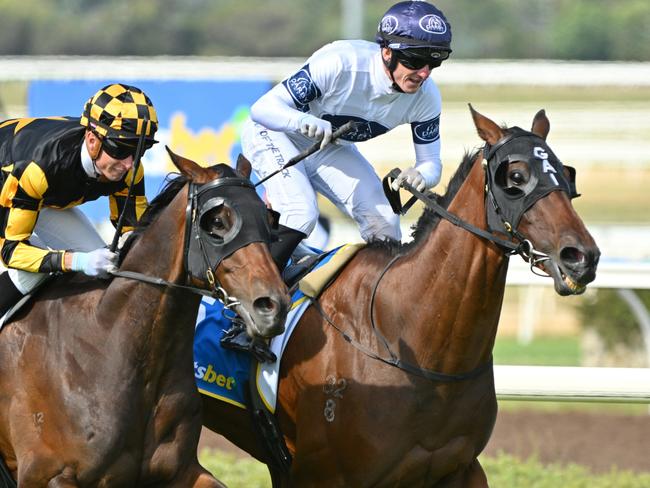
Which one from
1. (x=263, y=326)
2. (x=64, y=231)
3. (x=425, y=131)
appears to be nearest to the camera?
(x=263, y=326)

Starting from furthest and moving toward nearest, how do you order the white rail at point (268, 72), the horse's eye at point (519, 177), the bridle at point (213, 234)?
the white rail at point (268, 72) → the horse's eye at point (519, 177) → the bridle at point (213, 234)

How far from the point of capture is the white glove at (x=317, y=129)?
182 inches

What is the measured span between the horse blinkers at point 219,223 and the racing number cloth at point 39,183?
0.54 metres

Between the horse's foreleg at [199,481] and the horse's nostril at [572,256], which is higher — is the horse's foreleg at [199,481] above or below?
below

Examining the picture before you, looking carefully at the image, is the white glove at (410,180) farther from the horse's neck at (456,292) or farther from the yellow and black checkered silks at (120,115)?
the yellow and black checkered silks at (120,115)

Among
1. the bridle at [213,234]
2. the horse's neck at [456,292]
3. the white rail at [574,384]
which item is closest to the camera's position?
the bridle at [213,234]

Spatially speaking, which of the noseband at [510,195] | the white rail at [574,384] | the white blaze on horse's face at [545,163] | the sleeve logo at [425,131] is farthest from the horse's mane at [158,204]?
the white rail at [574,384]

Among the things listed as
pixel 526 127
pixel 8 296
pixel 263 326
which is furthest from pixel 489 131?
pixel 526 127

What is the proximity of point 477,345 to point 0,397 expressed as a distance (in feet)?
5.63

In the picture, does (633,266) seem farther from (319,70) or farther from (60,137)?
(60,137)

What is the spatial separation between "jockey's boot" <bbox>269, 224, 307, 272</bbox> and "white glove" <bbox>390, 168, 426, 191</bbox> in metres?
0.45

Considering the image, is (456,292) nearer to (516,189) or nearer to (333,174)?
(516,189)

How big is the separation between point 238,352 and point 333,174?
2.83ft

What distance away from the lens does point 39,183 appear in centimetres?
439
